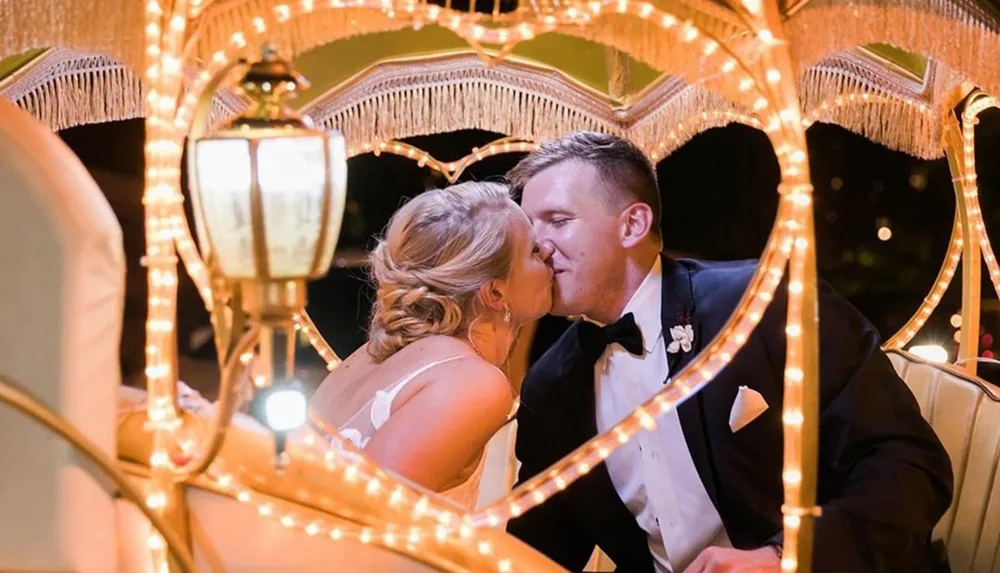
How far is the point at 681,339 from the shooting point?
2.19 m

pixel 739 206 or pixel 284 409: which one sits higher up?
pixel 739 206

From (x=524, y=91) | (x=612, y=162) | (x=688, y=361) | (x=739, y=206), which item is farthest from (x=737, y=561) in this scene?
(x=739, y=206)

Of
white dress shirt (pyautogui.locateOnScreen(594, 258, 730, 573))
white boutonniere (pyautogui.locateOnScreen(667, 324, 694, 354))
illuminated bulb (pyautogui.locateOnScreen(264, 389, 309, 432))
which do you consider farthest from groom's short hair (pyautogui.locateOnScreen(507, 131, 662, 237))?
illuminated bulb (pyautogui.locateOnScreen(264, 389, 309, 432))

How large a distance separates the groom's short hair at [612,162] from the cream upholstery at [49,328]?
4.62 feet

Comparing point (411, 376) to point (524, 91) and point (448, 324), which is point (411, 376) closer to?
point (448, 324)

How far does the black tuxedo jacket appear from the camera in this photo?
76.4 inches

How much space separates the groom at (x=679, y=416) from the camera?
197 centimetres

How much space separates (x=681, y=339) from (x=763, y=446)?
266 mm

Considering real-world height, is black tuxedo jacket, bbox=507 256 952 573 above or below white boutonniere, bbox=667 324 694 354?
below

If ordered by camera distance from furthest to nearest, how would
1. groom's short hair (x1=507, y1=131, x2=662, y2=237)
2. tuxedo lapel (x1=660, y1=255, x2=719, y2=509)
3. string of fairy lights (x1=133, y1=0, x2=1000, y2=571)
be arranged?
groom's short hair (x1=507, y1=131, x2=662, y2=237), tuxedo lapel (x1=660, y1=255, x2=719, y2=509), string of fairy lights (x1=133, y1=0, x2=1000, y2=571)

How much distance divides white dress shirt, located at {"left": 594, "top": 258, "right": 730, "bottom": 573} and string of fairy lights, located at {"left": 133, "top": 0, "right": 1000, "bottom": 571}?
75 centimetres

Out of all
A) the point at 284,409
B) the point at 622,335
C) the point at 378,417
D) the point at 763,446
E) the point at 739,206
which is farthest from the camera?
the point at 739,206

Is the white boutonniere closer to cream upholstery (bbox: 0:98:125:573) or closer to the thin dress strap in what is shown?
the thin dress strap

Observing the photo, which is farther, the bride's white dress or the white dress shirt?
the white dress shirt
